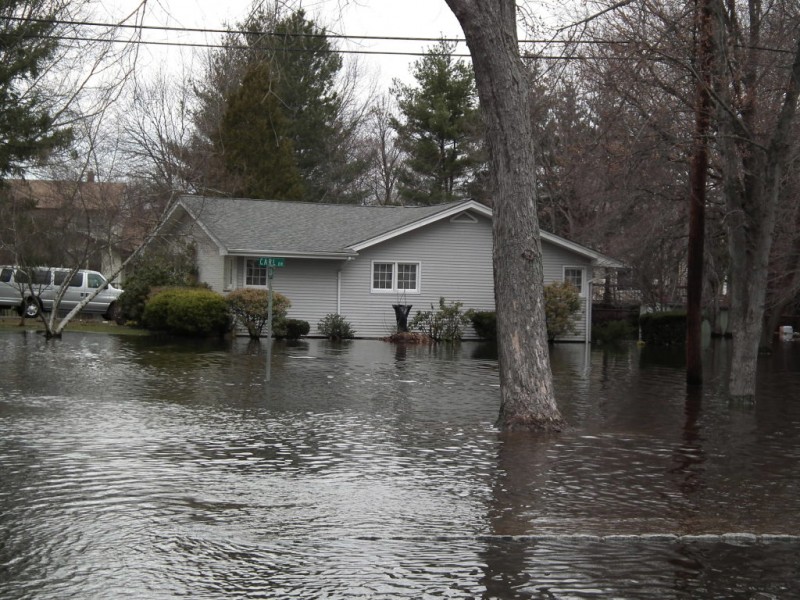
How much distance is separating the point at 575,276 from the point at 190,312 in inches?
571

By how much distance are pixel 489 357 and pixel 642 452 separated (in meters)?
15.3

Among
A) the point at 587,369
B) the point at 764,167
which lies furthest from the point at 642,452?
the point at 587,369

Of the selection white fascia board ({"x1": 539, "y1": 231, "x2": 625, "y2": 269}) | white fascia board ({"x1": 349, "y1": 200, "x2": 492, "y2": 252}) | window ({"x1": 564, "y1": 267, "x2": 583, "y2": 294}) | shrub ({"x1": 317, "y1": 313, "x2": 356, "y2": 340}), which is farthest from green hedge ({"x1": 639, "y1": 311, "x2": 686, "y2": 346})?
shrub ({"x1": 317, "y1": 313, "x2": 356, "y2": 340})

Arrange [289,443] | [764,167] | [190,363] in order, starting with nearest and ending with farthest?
[289,443] < [764,167] < [190,363]

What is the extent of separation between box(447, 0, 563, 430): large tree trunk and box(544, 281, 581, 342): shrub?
21.6 metres

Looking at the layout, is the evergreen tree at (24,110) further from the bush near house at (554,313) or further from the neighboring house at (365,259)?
the bush near house at (554,313)

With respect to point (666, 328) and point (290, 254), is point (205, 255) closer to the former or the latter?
point (290, 254)

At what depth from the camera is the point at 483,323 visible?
34.8 m

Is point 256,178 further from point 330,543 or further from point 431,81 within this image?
point 330,543

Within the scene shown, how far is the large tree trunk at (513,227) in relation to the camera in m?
12.8

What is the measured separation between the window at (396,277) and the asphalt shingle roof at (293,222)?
1.28 meters

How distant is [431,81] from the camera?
55.3m

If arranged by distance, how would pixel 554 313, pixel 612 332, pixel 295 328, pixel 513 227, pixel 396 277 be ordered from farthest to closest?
1. pixel 612 332
2. pixel 396 277
3. pixel 554 313
4. pixel 295 328
5. pixel 513 227

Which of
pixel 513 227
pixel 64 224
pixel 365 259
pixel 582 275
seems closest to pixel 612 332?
pixel 582 275
